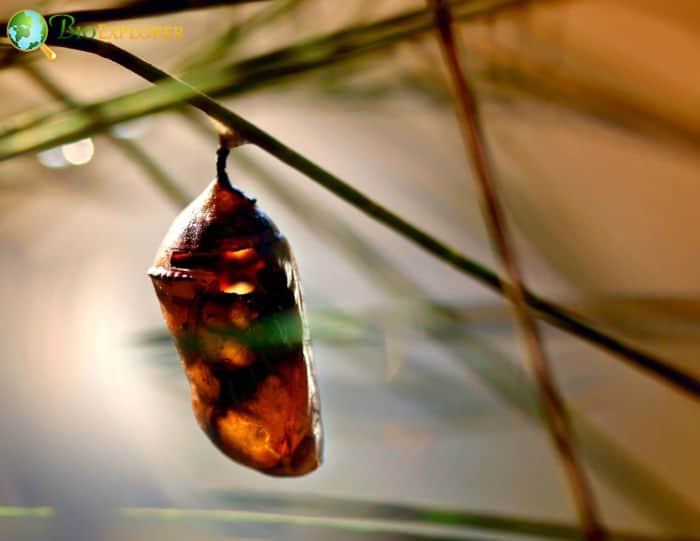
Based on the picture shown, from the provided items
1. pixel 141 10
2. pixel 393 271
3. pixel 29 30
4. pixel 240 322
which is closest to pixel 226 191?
pixel 240 322

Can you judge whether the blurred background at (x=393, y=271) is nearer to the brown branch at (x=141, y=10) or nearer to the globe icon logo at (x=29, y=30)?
the globe icon logo at (x=29, y=30)

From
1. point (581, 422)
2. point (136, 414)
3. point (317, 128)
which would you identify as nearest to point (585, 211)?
point (581, 422)

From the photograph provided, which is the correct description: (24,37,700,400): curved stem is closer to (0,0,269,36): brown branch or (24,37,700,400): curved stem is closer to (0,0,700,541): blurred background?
(0,0,269,36): brown branch

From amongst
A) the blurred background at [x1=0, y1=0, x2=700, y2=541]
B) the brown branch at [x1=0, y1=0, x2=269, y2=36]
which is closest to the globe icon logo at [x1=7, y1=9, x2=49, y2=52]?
the brown branch at [x1=0, y1=0, x2=269, y2=36]

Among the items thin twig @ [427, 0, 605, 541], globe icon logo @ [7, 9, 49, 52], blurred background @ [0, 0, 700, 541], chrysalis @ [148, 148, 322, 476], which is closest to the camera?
thin twig @ [427, 0, 605, 541]

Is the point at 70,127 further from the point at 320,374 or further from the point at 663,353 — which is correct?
the point at 663,353

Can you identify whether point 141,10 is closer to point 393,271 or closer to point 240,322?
point 240,322
